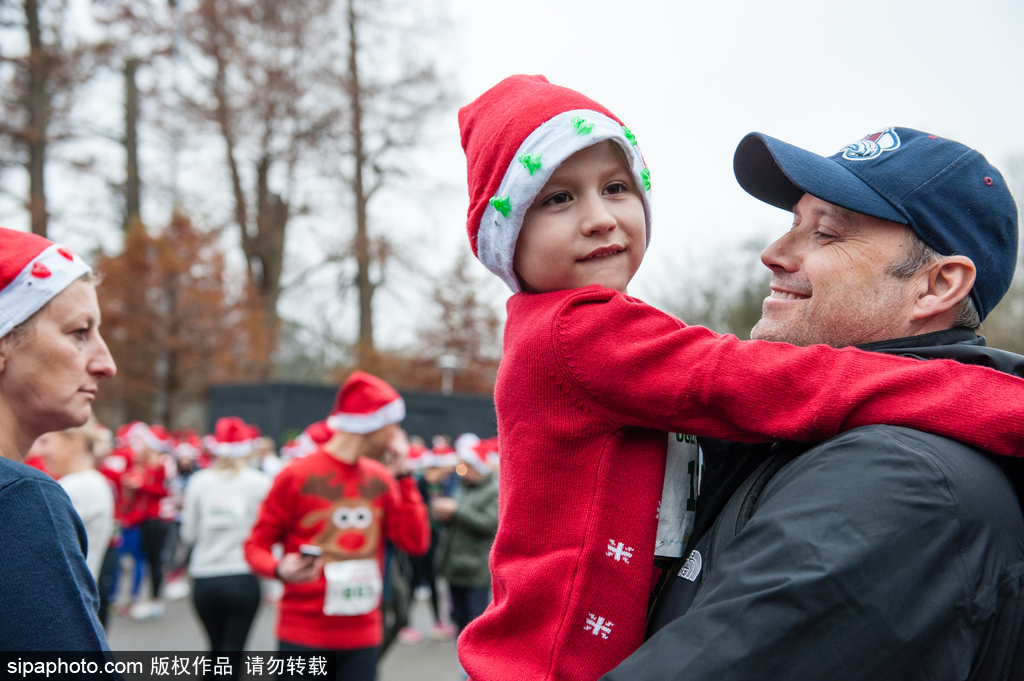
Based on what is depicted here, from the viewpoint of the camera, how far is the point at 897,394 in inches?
53.7

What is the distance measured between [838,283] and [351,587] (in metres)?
4.24

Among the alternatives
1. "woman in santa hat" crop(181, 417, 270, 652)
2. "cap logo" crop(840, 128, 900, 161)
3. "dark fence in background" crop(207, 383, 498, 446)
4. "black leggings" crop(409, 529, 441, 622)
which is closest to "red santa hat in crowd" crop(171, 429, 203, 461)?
"dark fence in background" crop(207, 383, 498, 446)

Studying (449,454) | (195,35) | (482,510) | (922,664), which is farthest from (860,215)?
(195,35)

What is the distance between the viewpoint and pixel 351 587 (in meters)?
5.13

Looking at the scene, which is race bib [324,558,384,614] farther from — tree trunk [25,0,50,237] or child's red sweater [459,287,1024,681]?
tree trunk [25,0,50,237]

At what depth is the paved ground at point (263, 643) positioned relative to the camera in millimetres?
8078

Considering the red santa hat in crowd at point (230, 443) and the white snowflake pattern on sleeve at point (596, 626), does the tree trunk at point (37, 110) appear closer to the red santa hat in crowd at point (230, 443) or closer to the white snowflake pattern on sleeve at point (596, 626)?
the red santa hat in crowd at point (230, 443)

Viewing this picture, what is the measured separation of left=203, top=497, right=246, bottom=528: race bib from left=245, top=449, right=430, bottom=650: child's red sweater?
1920 mm

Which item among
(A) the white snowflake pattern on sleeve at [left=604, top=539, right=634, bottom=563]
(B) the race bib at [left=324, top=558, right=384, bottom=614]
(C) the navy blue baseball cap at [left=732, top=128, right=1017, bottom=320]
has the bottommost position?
(B) the race bib at [left=324, top=558, right=384, bottom=614]

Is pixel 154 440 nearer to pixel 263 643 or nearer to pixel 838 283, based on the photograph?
pixel 263 643

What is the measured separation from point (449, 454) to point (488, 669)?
36.5ft

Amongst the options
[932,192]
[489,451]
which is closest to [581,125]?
[932,192]

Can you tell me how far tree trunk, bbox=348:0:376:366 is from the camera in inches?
817

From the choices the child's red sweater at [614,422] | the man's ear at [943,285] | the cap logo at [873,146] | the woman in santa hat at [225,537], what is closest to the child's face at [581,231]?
the child's red sweater at [614,422]
